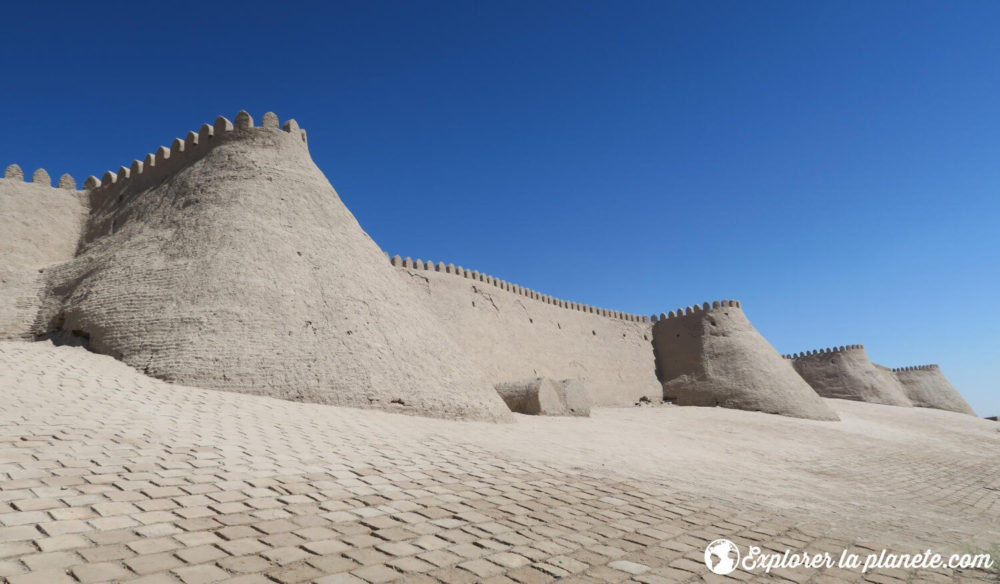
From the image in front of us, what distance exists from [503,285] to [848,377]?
21200 millimetres

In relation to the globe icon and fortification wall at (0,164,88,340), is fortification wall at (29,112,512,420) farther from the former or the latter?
the globe icon

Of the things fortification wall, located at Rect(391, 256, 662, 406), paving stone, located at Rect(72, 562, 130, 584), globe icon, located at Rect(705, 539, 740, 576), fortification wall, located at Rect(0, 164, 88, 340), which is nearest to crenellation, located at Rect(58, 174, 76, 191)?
fortification wall, located at Rect(0, 164, 88, 340)

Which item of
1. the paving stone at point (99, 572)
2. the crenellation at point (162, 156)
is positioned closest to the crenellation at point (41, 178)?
the crenellation at point (162, 156)

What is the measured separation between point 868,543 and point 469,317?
1291 cm

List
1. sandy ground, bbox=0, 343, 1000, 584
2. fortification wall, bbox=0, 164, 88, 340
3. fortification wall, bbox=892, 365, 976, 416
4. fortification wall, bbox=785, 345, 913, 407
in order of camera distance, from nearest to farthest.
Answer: sandy ground, bbox=0, 343, 1000, 584 → fortification wall, bbox=0, 164, 88, 340 → fortification wall, bbox=785, 345, 913, 407 → fortification wall, bbox=892, 365, 976, 416

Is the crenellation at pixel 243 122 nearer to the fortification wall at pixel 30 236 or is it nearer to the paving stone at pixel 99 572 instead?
the fortification wall at pixel 30 236

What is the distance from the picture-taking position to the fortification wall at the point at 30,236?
10430 millimetres

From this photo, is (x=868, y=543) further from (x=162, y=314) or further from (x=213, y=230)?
(x=213, y=230)

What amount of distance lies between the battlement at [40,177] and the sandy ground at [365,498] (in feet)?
18.2

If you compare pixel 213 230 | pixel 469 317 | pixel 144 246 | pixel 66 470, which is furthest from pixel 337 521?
pixel 469 317

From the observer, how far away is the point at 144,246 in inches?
413

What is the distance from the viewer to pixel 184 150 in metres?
12.2

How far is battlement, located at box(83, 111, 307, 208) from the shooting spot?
473 inches

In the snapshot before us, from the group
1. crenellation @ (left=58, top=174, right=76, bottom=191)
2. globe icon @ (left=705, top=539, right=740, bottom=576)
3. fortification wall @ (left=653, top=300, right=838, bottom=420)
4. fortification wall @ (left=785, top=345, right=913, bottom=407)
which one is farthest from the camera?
fortification wall @ (left=785, top=345, right=913, bottom=407)
